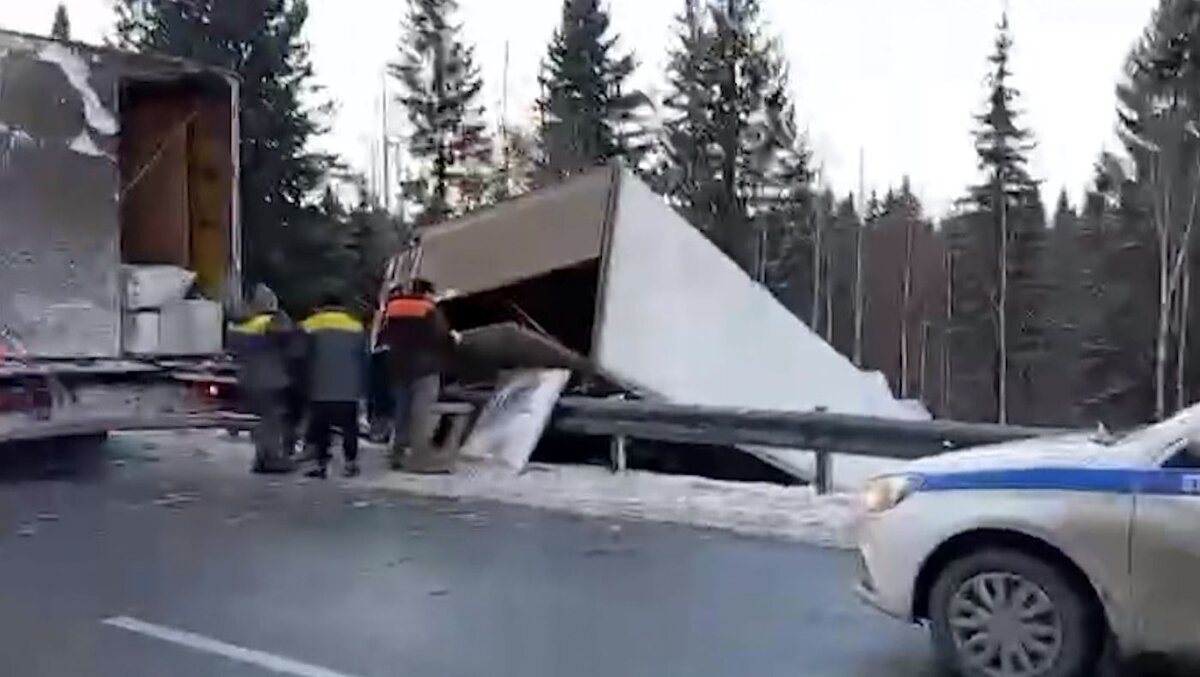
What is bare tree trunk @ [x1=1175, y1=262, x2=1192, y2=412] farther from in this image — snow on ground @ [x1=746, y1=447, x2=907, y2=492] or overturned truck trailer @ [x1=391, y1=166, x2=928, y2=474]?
snow on ground @ [x1=746, y1=447, x2=907, y2=492]

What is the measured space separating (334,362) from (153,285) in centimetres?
180

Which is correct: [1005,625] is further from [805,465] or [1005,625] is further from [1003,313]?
[1003,313]

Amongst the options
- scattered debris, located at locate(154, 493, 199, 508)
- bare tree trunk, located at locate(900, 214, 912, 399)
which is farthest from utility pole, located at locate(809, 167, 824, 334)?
scattered debris, located at locate(154, 493, 199, 508)

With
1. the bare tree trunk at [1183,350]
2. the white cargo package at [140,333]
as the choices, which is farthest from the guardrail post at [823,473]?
the bare tree trunk at [1183,350]

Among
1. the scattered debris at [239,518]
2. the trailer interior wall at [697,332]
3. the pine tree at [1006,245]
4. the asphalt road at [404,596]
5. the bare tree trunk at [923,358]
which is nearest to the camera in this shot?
the asphalt road at [404,596]

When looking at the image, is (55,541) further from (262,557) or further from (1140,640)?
(1140,640)

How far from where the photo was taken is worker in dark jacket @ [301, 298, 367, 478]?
13516 millimetres

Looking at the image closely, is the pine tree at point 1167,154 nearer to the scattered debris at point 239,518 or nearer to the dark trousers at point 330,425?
the dark trousers at point 330,425

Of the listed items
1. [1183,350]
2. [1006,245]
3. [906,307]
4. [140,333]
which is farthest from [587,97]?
[140,333]

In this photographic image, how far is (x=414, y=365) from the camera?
13.7 meters

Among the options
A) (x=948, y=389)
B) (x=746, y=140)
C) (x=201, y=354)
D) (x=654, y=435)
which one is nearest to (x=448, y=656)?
(x=654, y=435)

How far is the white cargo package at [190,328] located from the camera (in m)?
13.9

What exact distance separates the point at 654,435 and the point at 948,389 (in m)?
52.9

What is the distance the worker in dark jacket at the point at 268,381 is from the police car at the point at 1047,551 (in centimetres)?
789
